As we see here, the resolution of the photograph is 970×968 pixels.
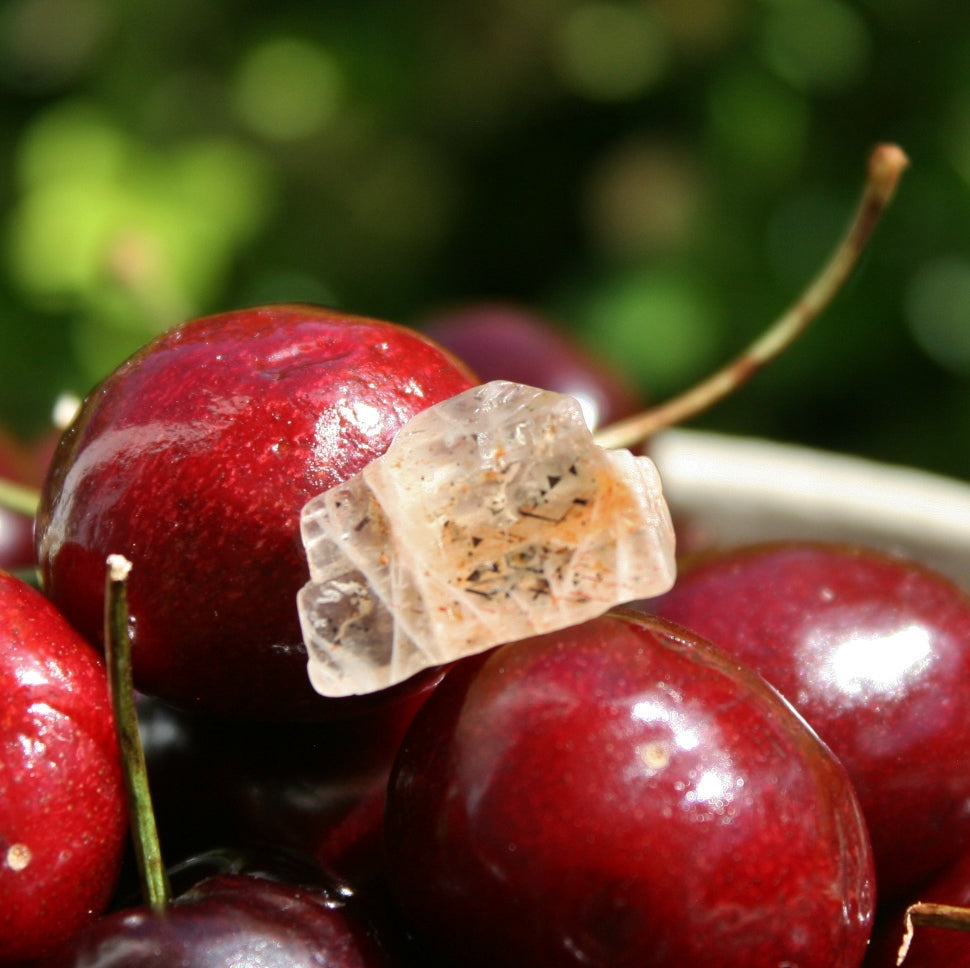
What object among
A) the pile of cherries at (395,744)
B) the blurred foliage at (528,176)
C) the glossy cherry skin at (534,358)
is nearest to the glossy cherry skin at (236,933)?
the pile of cherries at (395,744)

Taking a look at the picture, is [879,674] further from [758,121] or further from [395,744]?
[758,121]

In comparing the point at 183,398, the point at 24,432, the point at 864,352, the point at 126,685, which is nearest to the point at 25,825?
the point at 126,685

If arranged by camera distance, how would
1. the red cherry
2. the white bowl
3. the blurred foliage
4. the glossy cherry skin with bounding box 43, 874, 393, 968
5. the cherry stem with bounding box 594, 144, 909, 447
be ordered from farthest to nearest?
the blurred foliage, the white bowl, the red cherry, the cherry stem with bounding box 594, 144, 909, 447, the glossy cherry skin with bounding box 43, 874, 393, 968

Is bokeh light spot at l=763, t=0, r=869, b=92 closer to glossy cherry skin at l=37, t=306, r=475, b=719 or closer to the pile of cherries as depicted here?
the pile of cherries

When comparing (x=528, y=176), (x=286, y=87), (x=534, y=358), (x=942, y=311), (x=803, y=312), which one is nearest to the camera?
(x=803, y=312)

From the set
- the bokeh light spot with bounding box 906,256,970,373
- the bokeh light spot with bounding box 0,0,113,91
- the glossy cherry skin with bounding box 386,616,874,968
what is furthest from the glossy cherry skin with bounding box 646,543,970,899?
the bokeh light spot with bounding box 0,0,113,91

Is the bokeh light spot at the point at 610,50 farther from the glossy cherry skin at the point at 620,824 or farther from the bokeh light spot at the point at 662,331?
the glossy cherry skin at the point at 620,824

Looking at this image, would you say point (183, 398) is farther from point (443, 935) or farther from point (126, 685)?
point (443, 935)

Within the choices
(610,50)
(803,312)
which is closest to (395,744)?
(803,312)
